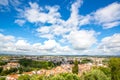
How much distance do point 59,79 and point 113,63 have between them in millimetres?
9687

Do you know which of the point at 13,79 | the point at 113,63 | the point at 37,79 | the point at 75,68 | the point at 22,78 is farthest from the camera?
the point at 13,79

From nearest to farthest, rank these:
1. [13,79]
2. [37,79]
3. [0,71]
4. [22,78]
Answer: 1. [37,79]
2. [22,78]
3. [13,79]
4. [0,71]

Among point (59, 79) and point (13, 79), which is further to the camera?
point (13, 79)

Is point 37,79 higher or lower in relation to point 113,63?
lower

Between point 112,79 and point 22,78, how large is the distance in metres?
19.6

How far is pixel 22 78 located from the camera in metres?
40.3

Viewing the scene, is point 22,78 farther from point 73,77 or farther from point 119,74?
point 119,74

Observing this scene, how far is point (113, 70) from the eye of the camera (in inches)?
1231

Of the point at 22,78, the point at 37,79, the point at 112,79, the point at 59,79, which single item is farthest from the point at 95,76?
the point at 22,78

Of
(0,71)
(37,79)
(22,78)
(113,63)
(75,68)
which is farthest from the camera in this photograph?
(0,71)

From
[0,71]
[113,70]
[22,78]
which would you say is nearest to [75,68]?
[22,78]

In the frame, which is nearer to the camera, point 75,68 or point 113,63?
point 113,63

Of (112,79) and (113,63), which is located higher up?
(113,63)

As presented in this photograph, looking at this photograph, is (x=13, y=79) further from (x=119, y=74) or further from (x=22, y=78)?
(x=119, y=74)
